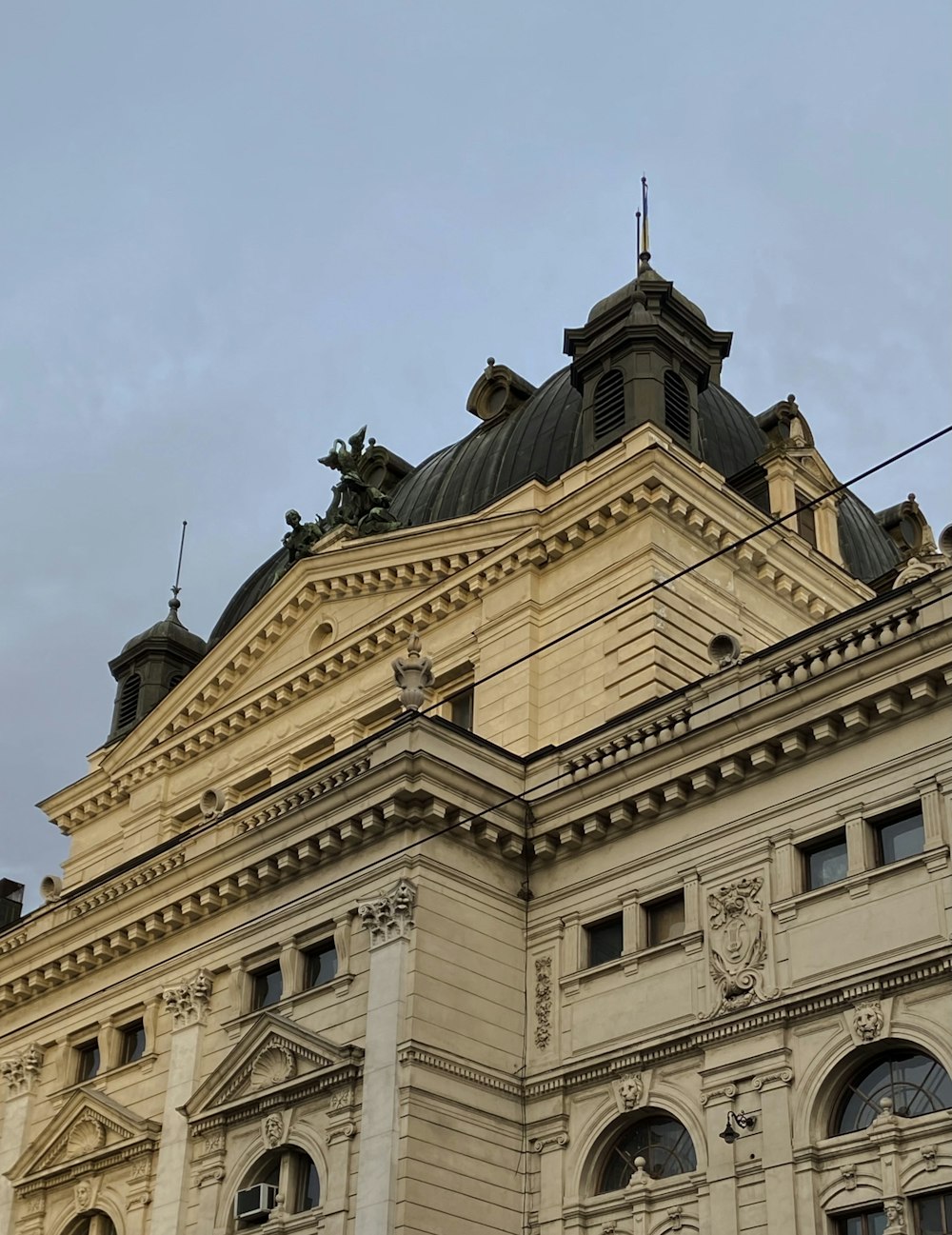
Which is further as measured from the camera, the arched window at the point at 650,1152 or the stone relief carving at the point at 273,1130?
the stone relief carving at the point at 273,1130

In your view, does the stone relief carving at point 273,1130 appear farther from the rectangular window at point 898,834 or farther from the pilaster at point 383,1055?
the rectangular window at point 898,834

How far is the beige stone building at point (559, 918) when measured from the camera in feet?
86.4

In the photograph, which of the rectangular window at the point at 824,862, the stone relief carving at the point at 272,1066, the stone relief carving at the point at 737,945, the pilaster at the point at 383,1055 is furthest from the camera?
the stone relief carving at the point at 272,1066

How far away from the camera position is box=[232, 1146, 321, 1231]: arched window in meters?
30.1

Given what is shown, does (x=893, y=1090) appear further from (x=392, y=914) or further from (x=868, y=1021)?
(x=392, y=914)

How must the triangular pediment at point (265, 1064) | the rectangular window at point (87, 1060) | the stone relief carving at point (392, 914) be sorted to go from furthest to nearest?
the rectangular window at point (87, 1060) → the triangular pediment at point (265, 1064) → the stone relief carving at point (392, 914)

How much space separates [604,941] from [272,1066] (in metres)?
6.25

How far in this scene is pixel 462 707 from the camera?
40.8 meters

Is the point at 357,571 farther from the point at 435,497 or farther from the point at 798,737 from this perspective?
the point at 798,737

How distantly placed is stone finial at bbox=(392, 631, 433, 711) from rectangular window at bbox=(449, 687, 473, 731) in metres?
6.31

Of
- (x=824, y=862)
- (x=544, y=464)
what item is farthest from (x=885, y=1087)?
(x=544, y=464)

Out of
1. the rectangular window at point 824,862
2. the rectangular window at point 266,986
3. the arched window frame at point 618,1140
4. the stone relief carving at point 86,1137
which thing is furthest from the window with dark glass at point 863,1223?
the stone relief carving at point 86,1137

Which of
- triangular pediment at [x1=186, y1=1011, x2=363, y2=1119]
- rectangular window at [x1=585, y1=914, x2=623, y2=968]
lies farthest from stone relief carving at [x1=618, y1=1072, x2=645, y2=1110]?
triangular pediment at [x1=186, y1=1011, x2=363, y2=1119]

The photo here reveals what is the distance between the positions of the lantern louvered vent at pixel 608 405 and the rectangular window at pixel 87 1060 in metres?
17.7
